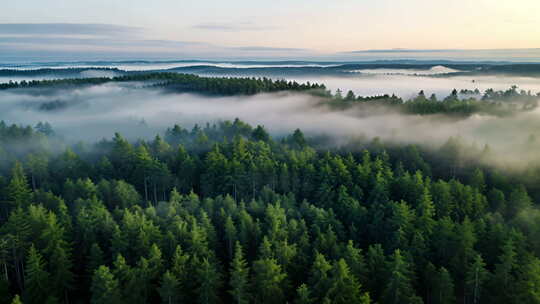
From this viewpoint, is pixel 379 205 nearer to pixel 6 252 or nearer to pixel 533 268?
pixel 533 268

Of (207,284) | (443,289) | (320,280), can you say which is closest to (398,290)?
(443,289)

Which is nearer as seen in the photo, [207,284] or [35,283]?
[207,284]

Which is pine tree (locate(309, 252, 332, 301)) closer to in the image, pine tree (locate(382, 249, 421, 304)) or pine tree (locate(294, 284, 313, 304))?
pine tree (locate(294, 284, 313, 304))

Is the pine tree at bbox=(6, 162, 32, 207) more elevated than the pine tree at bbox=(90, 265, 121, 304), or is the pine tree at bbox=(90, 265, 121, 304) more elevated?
the pine tree at bbox=(6, 162, 32, 207)

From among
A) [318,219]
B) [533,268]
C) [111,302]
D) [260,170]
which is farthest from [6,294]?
[533,268]

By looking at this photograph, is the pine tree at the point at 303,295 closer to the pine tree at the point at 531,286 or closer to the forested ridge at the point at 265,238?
the forested ridge at the point at 265,238

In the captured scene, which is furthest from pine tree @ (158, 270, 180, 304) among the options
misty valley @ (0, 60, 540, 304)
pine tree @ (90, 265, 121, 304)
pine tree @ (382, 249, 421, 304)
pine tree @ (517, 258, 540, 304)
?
pine tree @ (517, 258, 540, 304)

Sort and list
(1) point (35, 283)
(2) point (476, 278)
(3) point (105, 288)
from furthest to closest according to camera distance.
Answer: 1. (2) point (476, 278)
2. (1) point (35, 283)
3. (3) point (105, 288)

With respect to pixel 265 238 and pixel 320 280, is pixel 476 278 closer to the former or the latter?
pixel 320 280

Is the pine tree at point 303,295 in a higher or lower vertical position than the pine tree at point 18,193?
lower

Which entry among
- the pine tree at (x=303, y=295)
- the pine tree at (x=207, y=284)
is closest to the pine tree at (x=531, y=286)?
the pine tree at (x=303, y=295)
